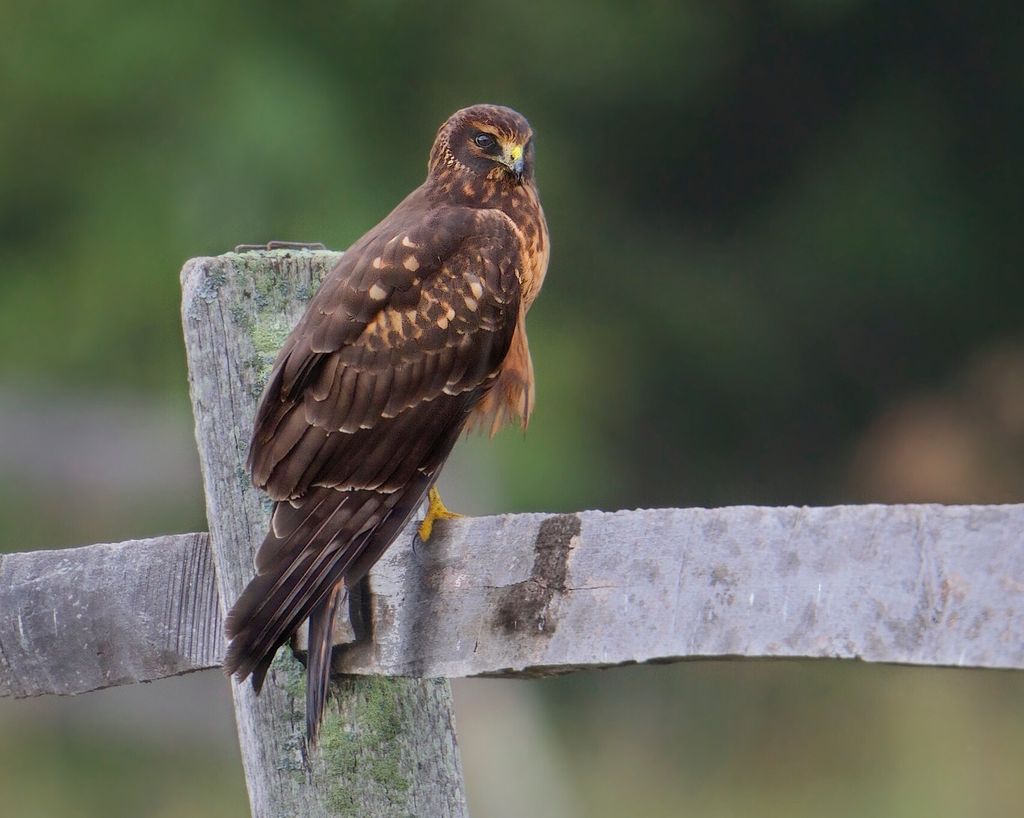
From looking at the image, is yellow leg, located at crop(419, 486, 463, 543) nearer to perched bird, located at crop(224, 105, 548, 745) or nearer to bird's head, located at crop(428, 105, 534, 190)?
perched bird, located at crop(224, 105, 548, 745)

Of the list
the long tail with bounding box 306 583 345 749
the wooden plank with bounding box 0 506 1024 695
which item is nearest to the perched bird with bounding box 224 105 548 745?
the long tail with bounding box 306 583 345 749

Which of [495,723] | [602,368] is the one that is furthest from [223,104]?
[495,723]

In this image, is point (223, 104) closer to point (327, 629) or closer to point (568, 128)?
point (568, 128)

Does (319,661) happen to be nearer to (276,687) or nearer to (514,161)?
(276,687)

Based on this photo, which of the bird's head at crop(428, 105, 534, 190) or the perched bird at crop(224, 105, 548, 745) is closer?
the perched bird at crop(224, 105, 548, 745)

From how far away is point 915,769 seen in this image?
6.78 metres

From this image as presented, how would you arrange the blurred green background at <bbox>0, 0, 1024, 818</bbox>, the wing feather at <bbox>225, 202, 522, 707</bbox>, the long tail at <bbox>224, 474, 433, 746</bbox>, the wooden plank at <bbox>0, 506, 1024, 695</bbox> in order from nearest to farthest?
the wooden plank at <bbox>0, 506, 1024, 695</bbox> < the long tail at <bbox>224, 474, 433, 746</bbox> < the wing feather at <bbox>225, 202, 522, 707</bbox> < the blurred green background at <bbox>0, 0, 1024, 818</bbox>

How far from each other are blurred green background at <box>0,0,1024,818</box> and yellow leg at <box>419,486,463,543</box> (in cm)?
389

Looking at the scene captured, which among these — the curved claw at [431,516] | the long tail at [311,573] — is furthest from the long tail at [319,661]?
the curved claw at [431,516]

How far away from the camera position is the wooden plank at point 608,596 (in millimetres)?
1915

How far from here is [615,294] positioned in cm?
1230

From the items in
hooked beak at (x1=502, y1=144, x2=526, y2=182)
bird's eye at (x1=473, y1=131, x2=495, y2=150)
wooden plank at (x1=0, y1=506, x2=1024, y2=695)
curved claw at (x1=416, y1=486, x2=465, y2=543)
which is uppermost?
bird's eye at (x1=473, y1=131, x2=495, y2=150)

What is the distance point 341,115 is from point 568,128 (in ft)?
6.49

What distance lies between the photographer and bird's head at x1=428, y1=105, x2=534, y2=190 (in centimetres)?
418
